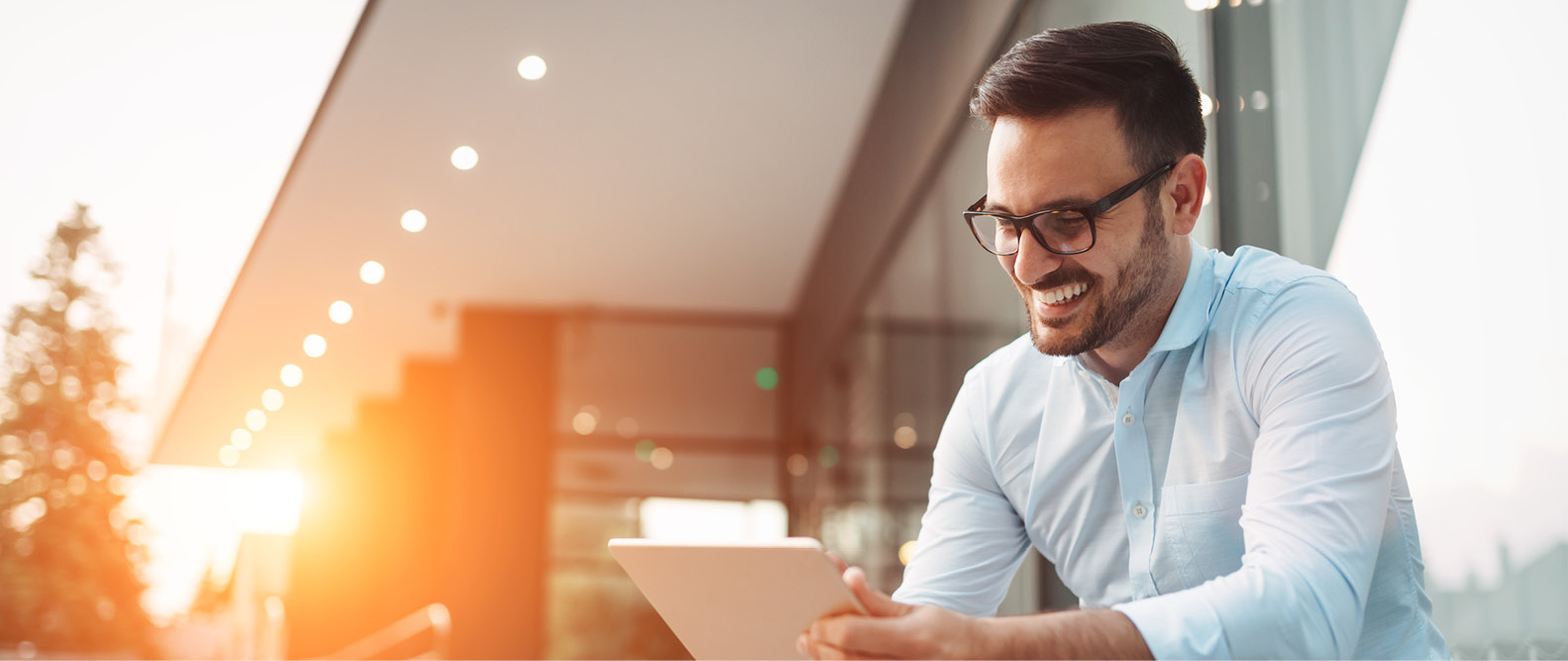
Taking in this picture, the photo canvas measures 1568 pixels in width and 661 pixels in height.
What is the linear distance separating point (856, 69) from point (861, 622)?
378 centimetres

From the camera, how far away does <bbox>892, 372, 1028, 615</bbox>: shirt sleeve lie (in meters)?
1.33

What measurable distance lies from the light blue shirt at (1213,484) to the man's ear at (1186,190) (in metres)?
0.04

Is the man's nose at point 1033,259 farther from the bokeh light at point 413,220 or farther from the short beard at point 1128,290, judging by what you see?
the bokeh light at point 413,220

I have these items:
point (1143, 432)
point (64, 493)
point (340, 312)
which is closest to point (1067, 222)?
point (1143, 432)

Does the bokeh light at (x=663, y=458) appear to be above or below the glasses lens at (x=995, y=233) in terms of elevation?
below

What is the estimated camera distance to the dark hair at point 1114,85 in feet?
3.84

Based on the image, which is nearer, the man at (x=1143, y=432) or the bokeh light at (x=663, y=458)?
the man at (x=1143, y=432)

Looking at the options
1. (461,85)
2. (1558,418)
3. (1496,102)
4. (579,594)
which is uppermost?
(461,85)

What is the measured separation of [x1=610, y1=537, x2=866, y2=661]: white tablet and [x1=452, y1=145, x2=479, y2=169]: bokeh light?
4.35m

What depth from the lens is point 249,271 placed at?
6.49 m

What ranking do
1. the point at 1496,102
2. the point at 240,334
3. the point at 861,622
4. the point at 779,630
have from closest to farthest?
the point at 861,622 < the point at 779,630 < the point at 1496,102 < the point at 240,334

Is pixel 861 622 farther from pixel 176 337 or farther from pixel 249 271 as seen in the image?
pixel 176 337

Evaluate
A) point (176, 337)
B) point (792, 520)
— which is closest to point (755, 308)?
point (792, 520)

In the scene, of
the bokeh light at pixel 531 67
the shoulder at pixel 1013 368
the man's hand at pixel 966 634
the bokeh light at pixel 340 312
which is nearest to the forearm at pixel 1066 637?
the man's hand at pixel 966 634
